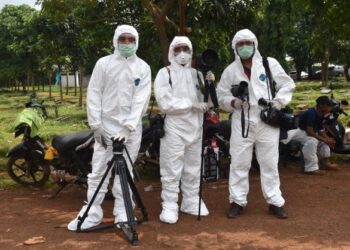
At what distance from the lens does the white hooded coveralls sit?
5.03 meters

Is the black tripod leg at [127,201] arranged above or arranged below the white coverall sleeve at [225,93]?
below

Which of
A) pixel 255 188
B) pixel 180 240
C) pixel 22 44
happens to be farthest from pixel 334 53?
pixel 180 240

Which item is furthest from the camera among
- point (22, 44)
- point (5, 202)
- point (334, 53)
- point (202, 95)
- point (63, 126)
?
point (334, 53)

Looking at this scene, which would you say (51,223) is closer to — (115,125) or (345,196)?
(115,125)

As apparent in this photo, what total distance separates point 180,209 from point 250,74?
1618mm

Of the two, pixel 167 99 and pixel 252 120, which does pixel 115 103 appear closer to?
pixel 167 99

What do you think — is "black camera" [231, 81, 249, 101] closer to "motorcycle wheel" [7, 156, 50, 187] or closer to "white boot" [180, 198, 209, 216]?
"white boot" [180, 198, 209, 216]

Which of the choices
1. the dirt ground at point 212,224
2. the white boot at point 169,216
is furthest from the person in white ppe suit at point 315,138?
the white boot at point 169,216

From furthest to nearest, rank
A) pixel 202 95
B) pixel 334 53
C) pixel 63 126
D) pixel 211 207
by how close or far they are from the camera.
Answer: pixel 334 53 < pixel 63 126 < pixel 211 207 < pixel 202 95

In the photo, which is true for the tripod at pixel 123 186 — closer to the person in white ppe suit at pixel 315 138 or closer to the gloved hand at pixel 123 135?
the gloved hand at pixel 123 135

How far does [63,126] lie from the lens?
14.2 metres

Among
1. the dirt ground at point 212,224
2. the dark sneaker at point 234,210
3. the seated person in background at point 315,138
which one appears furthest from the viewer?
the seated person in background at point 315,138

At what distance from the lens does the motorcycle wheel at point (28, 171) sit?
272 inches

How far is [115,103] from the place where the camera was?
4.85 meters
